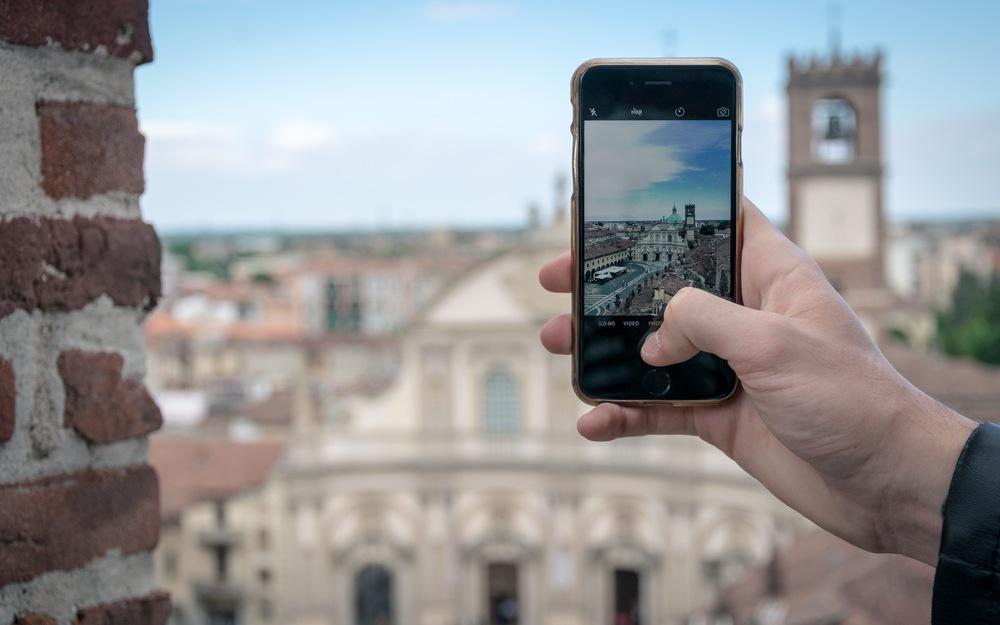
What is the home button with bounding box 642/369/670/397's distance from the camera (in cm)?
165

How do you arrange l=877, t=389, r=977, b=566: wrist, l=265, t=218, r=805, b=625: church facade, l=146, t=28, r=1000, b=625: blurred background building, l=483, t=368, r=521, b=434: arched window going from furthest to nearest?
l=483, t=368, r=521, b=434: arched window < l=265, t=218, r=805, b=625: church facade < l=146, t=28, r=1000, b=625: blurred background building < l=877, t=389, r=977, b=566: wrist

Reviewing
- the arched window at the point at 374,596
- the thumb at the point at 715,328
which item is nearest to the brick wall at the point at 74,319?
the thumb at the point at 715,328

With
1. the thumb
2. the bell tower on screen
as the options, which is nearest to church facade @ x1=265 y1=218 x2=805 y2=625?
the bell tower on screen

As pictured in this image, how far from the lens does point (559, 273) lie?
1789 millimetres

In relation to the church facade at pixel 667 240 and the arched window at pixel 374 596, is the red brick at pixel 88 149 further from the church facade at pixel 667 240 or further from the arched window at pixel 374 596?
the arched window at pixel 374 596

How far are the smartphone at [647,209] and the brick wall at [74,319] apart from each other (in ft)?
2.02

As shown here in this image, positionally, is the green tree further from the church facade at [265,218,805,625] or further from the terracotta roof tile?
the terracotta roof tile

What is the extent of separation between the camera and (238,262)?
264 feet

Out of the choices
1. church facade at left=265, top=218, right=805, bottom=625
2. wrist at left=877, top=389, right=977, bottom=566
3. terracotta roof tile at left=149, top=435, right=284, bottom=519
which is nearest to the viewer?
wrist at left=877, top=389, right=977, bottom=566

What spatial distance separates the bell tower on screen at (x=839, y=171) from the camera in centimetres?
2141

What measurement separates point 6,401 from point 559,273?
819mm

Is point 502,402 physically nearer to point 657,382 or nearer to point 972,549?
point 657,382

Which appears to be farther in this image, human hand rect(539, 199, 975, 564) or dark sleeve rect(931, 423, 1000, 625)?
human hand rect(539, 199, 975, 564)

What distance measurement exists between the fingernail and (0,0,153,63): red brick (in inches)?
31.2
